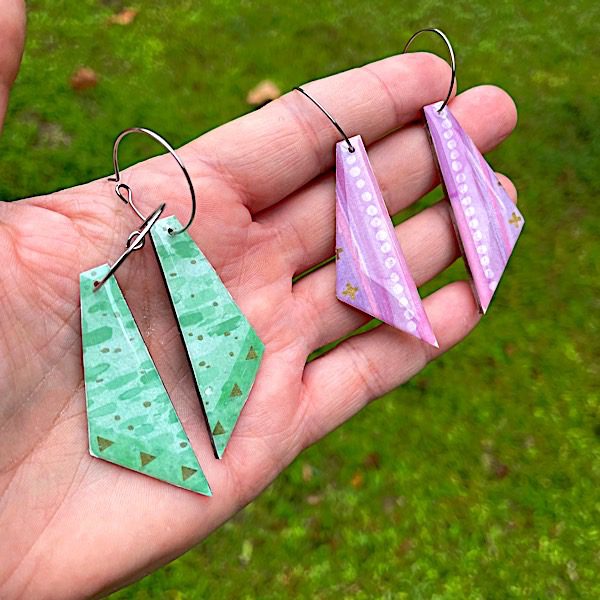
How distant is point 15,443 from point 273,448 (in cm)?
60

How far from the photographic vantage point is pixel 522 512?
2.25 metres

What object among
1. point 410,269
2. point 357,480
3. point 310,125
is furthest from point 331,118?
point 357,480

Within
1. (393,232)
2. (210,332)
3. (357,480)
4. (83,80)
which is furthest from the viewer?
(83,80)

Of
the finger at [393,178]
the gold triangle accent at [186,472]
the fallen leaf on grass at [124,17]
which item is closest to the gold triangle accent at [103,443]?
the gold triangle accent at [186,472]

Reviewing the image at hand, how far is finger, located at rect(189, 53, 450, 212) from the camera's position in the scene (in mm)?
1860

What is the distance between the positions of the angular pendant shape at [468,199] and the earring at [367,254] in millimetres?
218

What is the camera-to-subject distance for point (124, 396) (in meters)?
1.64

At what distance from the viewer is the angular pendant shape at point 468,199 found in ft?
6.65

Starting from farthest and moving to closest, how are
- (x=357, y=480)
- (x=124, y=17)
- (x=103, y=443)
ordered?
(x=124, y=17)
(x=357, y=480)
(x=103, y=443)

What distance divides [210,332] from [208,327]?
13mm

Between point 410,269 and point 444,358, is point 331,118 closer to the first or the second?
point 410,269

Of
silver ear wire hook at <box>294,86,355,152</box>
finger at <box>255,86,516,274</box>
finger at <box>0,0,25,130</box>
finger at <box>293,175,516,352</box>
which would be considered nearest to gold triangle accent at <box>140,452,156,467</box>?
finger at <box>293,175,516,352</box>

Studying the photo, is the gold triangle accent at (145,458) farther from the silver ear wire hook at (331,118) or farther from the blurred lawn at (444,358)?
the silver ear wire hook at (331,118)

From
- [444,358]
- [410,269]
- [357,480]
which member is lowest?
[357,480]
